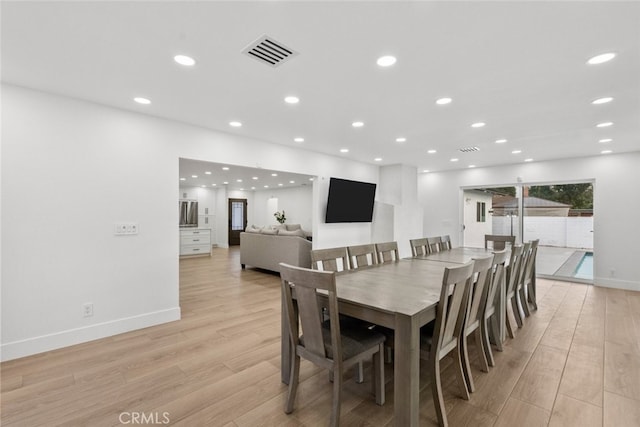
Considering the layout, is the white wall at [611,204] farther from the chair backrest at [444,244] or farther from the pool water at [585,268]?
the chair backrest at [444,244]

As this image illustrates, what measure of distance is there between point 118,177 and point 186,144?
0.89 meters

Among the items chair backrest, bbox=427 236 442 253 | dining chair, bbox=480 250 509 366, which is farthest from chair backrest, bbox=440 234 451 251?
dining chair, bbox=480 250 509 366

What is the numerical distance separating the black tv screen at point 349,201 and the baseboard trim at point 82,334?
3.24 metres

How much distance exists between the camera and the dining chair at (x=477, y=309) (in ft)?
6.91

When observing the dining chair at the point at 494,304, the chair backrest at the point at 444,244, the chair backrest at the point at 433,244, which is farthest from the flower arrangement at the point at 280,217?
the dining chair at the point at 494,304

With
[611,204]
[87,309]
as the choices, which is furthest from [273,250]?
[611,204]

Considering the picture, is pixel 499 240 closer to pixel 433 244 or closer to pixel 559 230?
pixel 433 244

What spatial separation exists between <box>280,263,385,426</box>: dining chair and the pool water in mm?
6000

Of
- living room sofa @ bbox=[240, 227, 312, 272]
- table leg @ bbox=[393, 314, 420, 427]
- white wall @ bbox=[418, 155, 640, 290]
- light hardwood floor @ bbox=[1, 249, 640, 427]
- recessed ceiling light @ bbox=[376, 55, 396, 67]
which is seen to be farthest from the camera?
living room sofa @ bbox=[240, 227, 312, 272]

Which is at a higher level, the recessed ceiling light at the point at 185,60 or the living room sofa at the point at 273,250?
the recessed ceiling light at the point at 185,60

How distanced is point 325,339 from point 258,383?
0.81 m

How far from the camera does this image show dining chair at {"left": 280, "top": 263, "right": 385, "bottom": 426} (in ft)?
5.49

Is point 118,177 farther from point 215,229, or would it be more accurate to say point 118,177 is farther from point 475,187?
point 215,229

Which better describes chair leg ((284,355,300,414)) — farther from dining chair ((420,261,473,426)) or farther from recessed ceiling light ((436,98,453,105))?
recessed ceiling light ((436,98,453,105))
